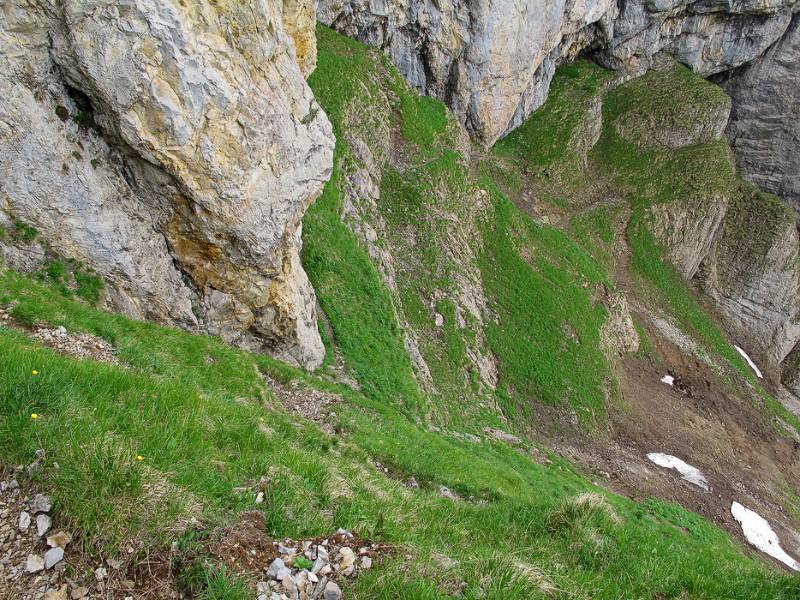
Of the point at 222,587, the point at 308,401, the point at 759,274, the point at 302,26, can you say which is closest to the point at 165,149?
the point at 308,401

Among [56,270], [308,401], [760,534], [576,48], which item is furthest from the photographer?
[576,48]

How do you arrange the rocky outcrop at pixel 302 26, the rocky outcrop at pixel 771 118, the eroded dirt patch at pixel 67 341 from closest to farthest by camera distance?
the eroded dirt patch at pixel 67 341, the rocky outcrop at pixel 302 26, the rocky outcrop at pixel 771 118

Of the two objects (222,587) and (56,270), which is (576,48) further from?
(222,587)

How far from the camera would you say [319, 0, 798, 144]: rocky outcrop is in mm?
37062

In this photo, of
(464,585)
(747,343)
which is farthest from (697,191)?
(464,585)

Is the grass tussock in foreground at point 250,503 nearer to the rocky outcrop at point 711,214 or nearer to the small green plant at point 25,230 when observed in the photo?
the small green plant at point 25,230

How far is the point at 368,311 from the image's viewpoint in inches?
935

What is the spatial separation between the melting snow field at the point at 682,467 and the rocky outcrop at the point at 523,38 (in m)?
31.0

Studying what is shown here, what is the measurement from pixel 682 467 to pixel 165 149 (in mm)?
32586

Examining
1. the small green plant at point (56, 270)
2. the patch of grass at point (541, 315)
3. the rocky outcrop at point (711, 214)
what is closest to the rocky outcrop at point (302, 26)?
the small green plant at point (56, 270)

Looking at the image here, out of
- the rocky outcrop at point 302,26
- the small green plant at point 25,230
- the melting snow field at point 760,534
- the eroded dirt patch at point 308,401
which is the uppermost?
the rocky outcrop at point 302,26

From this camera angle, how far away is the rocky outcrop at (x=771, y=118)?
207 ft

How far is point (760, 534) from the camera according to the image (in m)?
28.3

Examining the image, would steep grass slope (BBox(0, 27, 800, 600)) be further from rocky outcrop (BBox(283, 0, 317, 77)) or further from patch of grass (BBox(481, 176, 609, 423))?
rocky outcrop (BBox(283, 0, 317, 77))
